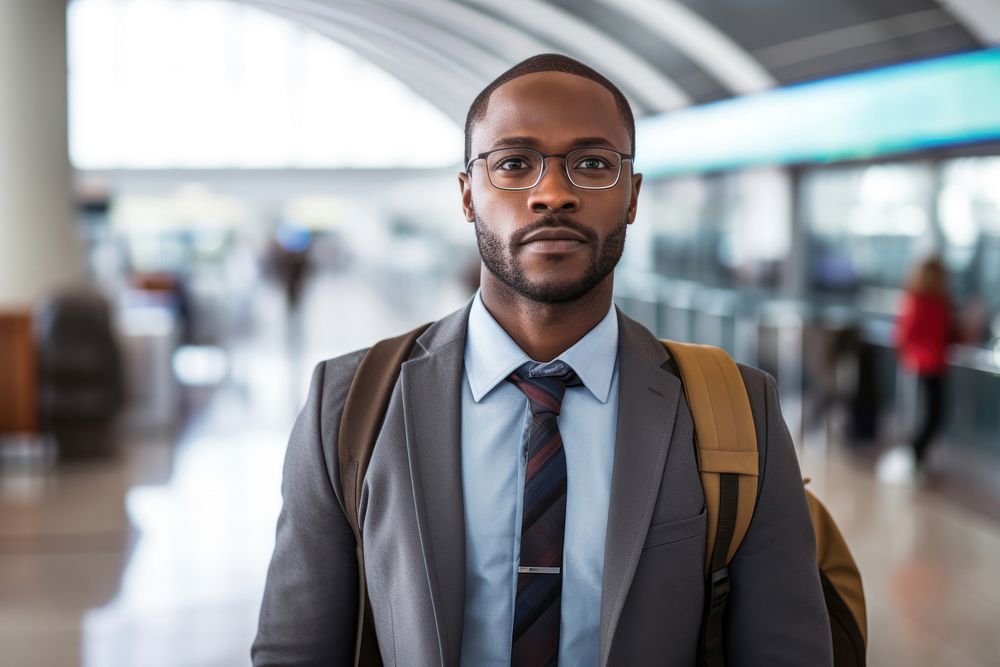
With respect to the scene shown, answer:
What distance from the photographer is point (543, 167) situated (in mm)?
1898

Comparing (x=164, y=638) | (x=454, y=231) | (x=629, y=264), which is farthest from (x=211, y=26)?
(x=164, y=638)

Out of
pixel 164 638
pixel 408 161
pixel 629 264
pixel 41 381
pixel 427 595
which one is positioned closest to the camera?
pixel 427 595

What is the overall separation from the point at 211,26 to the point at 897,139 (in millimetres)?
39867

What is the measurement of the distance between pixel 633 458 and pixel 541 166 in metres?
0.52

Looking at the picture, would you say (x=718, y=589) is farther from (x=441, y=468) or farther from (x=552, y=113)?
(x=552, y=113)

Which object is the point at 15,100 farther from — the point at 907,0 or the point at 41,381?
the point at 907,0

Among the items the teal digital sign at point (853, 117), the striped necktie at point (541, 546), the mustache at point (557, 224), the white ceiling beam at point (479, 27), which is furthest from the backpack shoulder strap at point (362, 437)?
the white ceiling beam at point (479, 27)

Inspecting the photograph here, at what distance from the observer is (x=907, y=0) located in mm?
11148

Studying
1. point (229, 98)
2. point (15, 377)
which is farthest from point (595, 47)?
point (229, 98)

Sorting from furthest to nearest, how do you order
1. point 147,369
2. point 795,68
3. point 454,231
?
point 454,231 → point 795,68 → point 147,369

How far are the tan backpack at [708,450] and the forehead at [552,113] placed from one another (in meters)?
0.43

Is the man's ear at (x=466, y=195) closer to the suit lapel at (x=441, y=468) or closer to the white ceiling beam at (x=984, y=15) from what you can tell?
the suit lapel at (x=441, y=468)

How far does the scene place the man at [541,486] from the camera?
1.88 metres

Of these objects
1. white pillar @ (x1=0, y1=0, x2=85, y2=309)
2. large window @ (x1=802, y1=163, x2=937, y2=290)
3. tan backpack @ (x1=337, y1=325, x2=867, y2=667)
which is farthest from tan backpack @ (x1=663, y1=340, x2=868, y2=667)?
white pillar @ (x1=0, y1=0, x2=85, y2=309)
